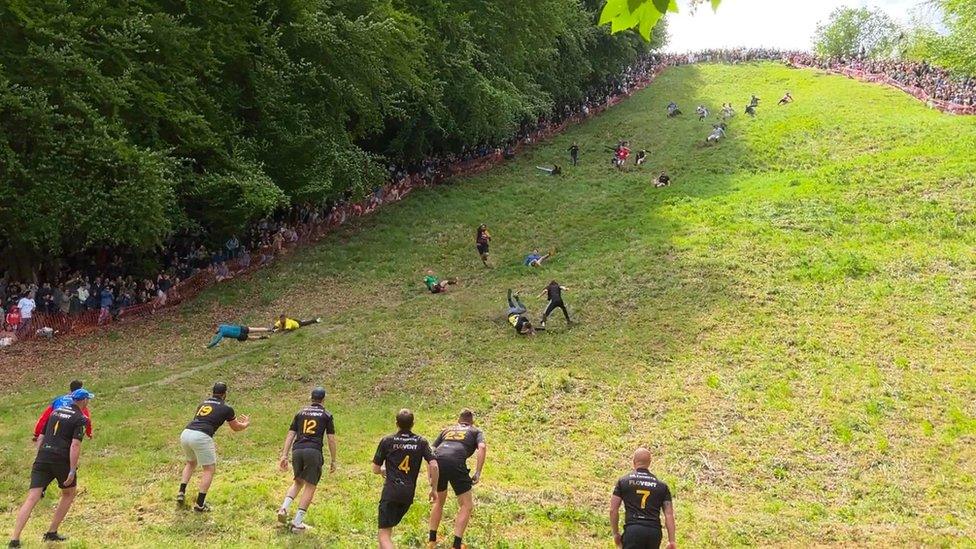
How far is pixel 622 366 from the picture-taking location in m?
19.2

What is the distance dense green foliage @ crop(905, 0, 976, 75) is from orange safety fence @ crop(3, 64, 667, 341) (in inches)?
890

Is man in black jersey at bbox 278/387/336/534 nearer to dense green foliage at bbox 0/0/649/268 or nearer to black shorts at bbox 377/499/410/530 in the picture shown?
black shorts at bbox 377/499/410/530

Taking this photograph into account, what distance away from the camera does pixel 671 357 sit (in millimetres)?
19516

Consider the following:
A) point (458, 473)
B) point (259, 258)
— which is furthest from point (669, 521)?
point (259, 258)

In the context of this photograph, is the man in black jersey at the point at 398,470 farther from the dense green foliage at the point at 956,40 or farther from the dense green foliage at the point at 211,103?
the dense green foliage at the point at 956,40

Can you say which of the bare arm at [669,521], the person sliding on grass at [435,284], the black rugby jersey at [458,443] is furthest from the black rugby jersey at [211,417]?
the person sliding on grass at [435,284]

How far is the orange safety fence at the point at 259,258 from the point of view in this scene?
22.8m

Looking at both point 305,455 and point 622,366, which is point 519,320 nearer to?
point 622,366

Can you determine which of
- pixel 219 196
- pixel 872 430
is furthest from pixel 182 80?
pixel 872 430

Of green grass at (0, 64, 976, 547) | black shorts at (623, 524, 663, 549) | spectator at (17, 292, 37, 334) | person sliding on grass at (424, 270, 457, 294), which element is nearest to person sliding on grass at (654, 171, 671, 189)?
green grass at (0, 64, 976, 547)

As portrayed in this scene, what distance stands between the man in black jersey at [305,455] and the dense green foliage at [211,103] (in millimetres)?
14208

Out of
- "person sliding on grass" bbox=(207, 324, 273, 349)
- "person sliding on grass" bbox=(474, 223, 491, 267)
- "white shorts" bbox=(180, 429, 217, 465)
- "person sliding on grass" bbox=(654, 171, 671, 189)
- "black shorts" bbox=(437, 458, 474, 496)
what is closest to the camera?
"black shorts" bbox=(437, 458, 474, 496)

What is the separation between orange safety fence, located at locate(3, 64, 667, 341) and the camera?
74.9 ft

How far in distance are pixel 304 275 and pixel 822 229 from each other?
737 inches
